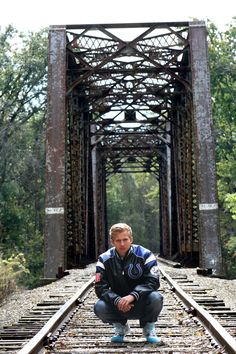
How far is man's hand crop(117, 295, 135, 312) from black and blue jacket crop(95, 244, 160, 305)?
0.05 meters

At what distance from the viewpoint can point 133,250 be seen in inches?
148

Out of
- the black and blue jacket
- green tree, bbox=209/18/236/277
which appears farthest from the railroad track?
green tree, bbox=209/18/236/277

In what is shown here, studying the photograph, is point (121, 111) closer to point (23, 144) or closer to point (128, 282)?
point (23, 144)

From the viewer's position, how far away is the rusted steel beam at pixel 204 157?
36.4 ft

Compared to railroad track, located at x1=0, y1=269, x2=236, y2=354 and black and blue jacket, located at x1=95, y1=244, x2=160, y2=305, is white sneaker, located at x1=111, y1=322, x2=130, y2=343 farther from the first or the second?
black and blue jacket, located at x1=95, y1=244, x2=160, y2=305

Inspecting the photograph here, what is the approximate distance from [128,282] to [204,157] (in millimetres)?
7867

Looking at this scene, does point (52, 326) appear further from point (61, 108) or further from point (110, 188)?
point (110, 188)

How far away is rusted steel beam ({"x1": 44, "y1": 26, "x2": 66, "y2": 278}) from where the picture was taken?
431 inches

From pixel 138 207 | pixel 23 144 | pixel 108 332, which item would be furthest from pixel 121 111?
pixel 138 207

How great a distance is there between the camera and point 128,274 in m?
3.75

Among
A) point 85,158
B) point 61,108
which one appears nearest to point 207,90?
point 61,108

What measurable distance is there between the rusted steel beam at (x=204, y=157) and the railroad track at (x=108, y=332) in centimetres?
481

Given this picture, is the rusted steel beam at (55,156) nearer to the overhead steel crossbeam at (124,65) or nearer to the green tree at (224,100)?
the overhead steel crossbeam at (124,65)

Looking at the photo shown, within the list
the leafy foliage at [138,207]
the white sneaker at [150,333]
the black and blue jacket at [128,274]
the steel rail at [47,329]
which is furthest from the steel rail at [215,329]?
the leafy foliage at [138,207]
